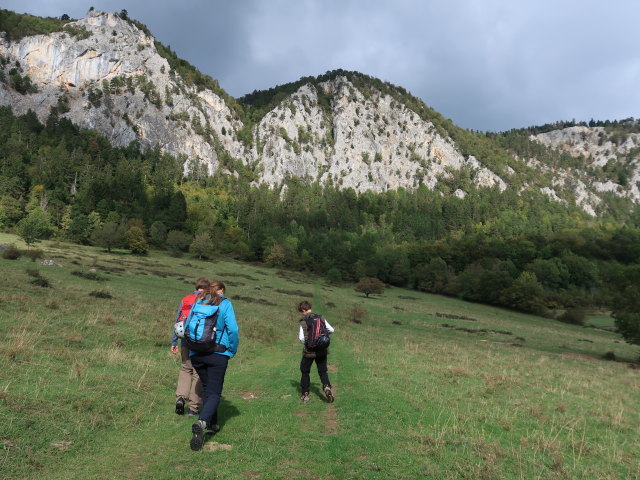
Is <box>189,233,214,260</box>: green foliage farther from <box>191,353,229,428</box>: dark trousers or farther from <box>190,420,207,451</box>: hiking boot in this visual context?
<box>190,420,207,451</box>: hiking boot

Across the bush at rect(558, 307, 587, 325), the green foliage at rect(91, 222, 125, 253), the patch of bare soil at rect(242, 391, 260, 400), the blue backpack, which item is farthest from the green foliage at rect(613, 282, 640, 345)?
the green foliage at rect(91, 222, 125, 253)

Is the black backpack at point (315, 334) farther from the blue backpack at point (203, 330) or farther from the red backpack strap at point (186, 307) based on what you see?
the blue backpack at point (203, 330)

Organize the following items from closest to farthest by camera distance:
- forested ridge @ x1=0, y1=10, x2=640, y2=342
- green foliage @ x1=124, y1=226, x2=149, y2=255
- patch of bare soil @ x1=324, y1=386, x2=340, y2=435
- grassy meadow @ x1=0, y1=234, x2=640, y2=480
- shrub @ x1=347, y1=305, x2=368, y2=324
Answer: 1. grassy meadow @ x1=0, y1=234, x2=640, y2=480
2. patch of bare soil @ x1=324, y1=386, x2=340, y2=435
3. shrub @ x1=347, y1=305, x2=368, y2=324
4. green foliage @ x1=124, y1=226, x2=149, y2=255
5. forested ridge @ x1=0, y1=10, x2=640, y2=342

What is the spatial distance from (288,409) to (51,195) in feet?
471

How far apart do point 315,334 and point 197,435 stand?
4313 millimetres

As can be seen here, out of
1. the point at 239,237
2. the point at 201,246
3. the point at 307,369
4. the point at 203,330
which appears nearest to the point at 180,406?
the point at 203,330

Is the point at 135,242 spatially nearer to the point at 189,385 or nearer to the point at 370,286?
the point at 370,286

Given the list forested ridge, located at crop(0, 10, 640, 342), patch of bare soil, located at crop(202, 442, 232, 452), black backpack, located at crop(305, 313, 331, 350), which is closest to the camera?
patch of bare soil, located at crop(202, 442, 232, 452)

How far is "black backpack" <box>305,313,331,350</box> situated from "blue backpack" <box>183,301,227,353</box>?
3.59m

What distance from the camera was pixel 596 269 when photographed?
11212 cm

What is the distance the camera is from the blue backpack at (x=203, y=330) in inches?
280

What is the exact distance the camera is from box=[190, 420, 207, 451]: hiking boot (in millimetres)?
6715

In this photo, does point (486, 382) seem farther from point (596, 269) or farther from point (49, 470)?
point (596, 269)

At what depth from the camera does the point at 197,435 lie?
6.78 m
